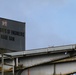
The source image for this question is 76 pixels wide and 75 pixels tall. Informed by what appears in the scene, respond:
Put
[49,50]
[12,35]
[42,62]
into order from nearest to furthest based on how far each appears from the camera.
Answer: [49,50] < [42,62] < [12,35]

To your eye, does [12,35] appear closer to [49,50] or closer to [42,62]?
[42,62]

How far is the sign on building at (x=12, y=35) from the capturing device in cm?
5972

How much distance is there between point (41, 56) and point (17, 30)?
14.9 m

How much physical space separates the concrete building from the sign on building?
28.8ft

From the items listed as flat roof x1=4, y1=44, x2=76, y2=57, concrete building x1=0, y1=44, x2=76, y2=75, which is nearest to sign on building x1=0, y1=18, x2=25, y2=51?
concrete building x1=0, y1=44, x2=76, y2=75

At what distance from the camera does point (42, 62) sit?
4778cm

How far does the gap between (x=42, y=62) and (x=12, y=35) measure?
14030 mm

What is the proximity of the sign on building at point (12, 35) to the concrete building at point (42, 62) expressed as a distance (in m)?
8.78

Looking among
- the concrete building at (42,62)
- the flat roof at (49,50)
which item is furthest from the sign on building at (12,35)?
the flat roof at (49,50)

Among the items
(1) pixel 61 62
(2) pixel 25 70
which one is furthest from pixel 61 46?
(2) pixel 25 70

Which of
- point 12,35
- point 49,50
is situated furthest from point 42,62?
point 12,35

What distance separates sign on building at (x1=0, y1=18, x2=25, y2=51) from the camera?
5972 centimetres

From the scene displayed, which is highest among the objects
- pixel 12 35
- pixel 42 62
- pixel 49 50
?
pixel 12 35

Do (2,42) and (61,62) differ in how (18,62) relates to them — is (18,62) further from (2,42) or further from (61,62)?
(2,42)
